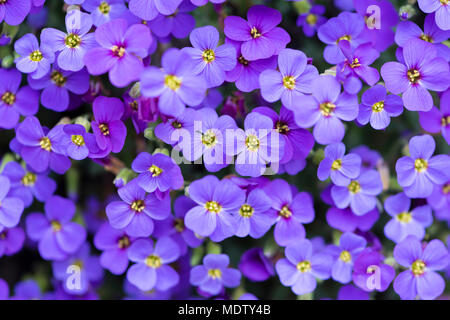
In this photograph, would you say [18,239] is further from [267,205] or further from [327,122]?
[327,122]

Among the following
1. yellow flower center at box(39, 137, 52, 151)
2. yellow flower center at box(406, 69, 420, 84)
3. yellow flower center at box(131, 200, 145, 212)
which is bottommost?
yellow flower center at box(131, 200, 145, 212)

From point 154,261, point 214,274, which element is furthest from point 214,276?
point 154,261

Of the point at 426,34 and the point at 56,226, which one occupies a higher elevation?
the point at 426,34

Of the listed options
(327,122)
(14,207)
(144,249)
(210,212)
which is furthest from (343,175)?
(14,207)

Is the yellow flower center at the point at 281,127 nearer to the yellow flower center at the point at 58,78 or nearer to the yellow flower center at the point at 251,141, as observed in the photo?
the yellow flower center at the point at 251,141

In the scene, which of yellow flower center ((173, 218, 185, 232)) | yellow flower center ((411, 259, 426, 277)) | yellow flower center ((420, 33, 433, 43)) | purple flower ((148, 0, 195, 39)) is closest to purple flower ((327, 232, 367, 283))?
yellow flower center ((411, 259, 426, 277))

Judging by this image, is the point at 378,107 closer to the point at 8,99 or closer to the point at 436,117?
the point at 436,117

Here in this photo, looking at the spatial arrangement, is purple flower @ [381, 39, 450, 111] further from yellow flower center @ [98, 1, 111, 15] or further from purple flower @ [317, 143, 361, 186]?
yellow flower center @ [98, 1, 111, 15]
